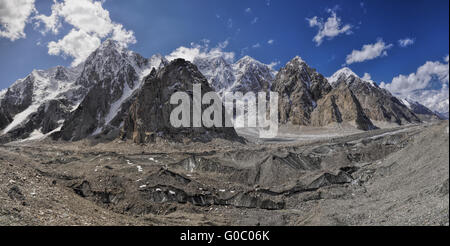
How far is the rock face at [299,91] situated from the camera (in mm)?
140062

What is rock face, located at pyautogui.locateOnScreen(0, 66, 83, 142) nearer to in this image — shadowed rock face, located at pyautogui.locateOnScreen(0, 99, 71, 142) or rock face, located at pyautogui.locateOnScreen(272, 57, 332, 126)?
shadowed rock face, located at pyautogui.locateOnScreen(0, 99, 71, 142)

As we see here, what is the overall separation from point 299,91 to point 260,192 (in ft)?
394

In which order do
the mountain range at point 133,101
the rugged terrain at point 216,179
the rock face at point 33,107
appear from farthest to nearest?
the rock face at point 33,107 → the mountain range at point 133,101 → the rugged terrain at point 216,179

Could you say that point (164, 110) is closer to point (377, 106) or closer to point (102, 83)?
point (102, 83)

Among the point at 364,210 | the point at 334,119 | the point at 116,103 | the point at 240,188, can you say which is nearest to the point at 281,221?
the point at 364,210

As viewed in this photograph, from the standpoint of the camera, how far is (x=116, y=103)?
151250 mm

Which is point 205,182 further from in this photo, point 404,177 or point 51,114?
point 51,114

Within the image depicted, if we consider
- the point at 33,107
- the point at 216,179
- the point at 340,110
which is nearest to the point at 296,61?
the point at 340,110

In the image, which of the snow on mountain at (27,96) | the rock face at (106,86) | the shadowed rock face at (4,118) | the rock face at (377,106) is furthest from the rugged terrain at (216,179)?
the rock face at (377,106)

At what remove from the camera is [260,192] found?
105 feet

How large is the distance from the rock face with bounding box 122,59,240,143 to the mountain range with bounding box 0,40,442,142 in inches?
12.1

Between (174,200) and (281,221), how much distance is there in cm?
1092

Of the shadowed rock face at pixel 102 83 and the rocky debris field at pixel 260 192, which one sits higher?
the shadowed rock face at pixel 102 83

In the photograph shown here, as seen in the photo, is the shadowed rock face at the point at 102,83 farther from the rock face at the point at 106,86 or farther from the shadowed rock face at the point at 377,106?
the shadowed rock face at the point at 377,106
